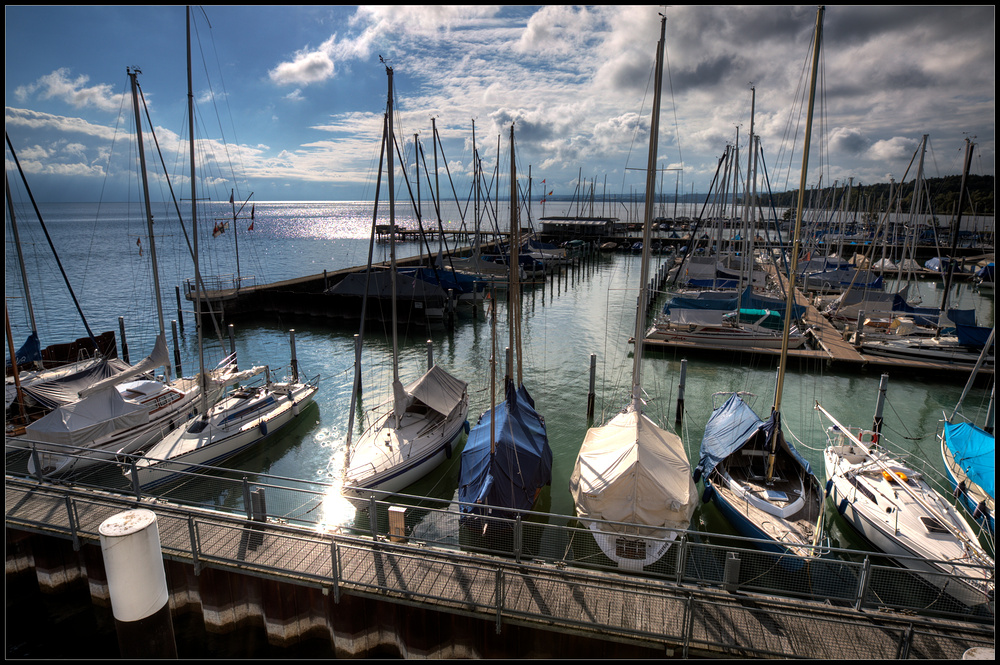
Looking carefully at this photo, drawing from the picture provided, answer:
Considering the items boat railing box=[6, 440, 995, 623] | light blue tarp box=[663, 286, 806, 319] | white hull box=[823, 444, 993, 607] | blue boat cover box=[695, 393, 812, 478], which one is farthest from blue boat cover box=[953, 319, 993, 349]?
boat railing box=[6, 440, 995, 623]

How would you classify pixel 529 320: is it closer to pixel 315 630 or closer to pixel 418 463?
pixel 418 463

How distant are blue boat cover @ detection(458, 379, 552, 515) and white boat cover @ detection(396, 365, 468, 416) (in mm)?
1660

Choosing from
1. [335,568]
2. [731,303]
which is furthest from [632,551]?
[731,303]

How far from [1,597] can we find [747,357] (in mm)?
30503

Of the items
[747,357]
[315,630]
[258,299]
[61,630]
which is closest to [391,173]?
[315,630]

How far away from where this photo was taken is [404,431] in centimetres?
1652

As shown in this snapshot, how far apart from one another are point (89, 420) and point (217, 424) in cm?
361

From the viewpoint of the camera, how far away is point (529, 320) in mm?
40000

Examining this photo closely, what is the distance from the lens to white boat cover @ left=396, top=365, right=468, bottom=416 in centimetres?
1667

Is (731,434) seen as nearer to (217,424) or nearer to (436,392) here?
(436,392)

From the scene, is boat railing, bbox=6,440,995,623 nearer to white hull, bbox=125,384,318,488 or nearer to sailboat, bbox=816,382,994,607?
sailboat, bbox=816,382,994,607

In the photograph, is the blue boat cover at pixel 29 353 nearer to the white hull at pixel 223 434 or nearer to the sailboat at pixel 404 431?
the white hull at pixel 223 434

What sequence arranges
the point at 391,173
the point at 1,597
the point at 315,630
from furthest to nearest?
the point at 391,173 < the point at 315,630 < the point at 1,597

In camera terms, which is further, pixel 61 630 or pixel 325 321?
pixel 325 321
